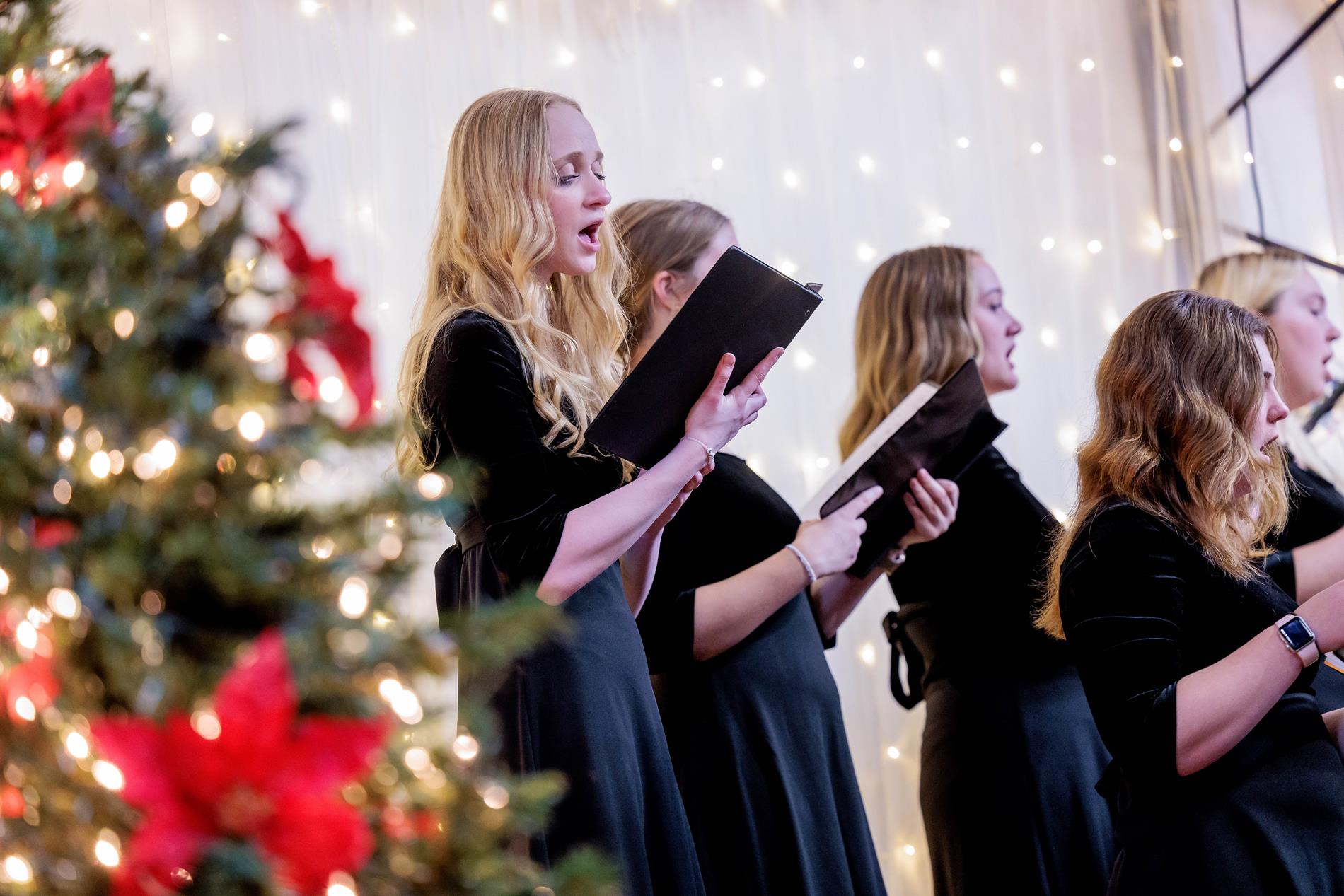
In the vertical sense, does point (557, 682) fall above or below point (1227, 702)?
above

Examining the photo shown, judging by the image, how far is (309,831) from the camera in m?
0.48

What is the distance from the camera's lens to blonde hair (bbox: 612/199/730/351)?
1834 mm

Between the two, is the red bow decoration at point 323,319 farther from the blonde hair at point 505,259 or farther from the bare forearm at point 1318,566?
the bare forearm at point 1318,566

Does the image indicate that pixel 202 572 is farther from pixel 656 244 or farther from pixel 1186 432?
pixel 656 244

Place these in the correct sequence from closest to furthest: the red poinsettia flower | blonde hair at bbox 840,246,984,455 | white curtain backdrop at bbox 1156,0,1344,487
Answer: the red poinsettia flower, blonde hair at bbox 840,246,984,455, white curtain backdrop at bbox 1156,0,1344,487

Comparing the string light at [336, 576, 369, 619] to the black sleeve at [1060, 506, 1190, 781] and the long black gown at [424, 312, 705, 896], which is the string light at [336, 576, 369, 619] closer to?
the long black gown at [424, 312, 705, 896]

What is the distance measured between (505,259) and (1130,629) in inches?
30.6

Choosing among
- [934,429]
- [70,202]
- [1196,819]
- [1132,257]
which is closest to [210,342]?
[70,202]

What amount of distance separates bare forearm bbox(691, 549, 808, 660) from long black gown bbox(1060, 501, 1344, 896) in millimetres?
418

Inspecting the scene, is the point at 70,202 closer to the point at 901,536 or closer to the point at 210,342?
the point at 210,342

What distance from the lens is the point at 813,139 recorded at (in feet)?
9.21

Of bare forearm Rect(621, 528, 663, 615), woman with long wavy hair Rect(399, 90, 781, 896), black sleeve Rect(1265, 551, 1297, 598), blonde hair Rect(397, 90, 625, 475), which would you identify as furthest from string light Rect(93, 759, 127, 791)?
black sleeve Rect(1265, 551, 1297, 598)

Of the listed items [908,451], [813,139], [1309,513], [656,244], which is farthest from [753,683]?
[813,139]

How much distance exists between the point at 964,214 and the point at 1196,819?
6.36 feet
